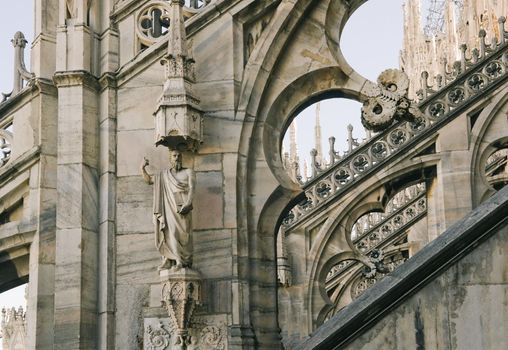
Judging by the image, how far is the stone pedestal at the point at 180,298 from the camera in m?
9.84

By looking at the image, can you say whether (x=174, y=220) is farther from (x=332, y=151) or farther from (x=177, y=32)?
(x=332, y=151)

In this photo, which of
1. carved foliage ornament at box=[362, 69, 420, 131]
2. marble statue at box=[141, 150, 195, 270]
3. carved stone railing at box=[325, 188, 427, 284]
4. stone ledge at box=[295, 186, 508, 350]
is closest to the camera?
stone ledge at box=[295, 186, 508, 350]

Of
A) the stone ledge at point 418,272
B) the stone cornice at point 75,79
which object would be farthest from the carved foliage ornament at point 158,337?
the stone cornice at point 75,79

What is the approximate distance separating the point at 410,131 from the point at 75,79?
31.6 feet

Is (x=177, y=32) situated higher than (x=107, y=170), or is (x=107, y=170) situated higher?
(x=177, y=32)

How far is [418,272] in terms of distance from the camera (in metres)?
8.58

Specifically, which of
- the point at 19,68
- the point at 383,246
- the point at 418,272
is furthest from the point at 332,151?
the point at 418,272

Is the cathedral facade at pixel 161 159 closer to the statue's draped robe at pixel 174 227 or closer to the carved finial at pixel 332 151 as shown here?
the statue's draped robe at pixel 174 227

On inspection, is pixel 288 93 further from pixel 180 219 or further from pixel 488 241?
pixel 488 241

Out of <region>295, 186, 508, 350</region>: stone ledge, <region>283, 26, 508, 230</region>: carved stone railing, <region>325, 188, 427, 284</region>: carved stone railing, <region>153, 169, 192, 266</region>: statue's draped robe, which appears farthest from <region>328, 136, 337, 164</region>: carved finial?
<region>295, 186, 508, 350</region>: stone ledge

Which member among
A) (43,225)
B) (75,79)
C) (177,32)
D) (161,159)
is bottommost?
(43,225)

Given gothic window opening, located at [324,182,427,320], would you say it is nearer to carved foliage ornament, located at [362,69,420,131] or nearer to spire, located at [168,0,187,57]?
carved foliage ornament, located at [362,69,420,131]

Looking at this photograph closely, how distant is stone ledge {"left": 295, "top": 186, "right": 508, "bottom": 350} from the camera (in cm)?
856

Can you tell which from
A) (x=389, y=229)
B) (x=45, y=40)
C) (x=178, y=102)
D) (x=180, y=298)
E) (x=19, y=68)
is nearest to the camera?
(x=180, y=298)
